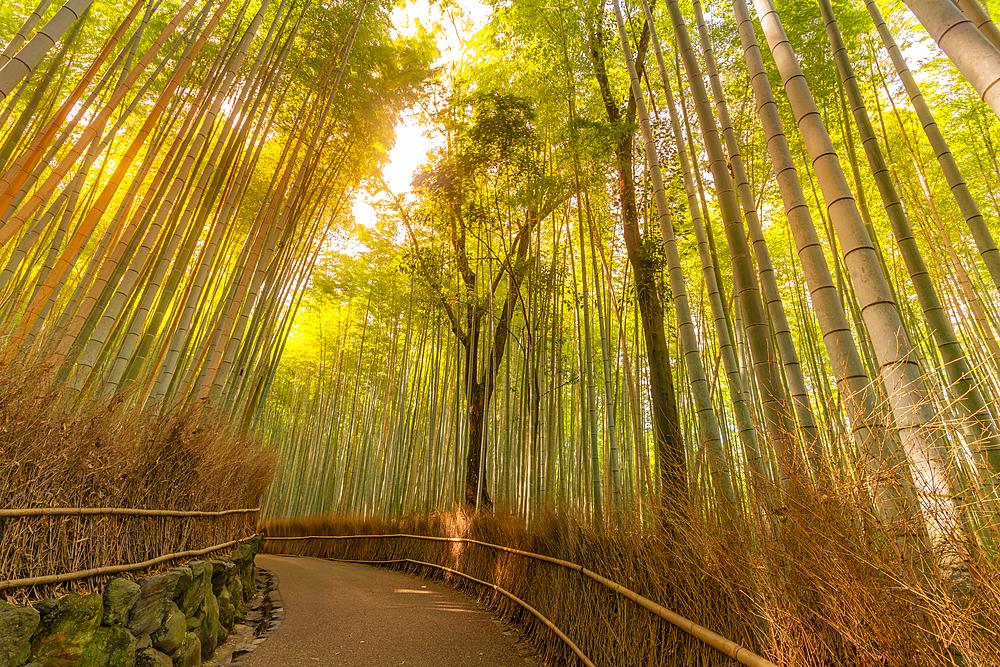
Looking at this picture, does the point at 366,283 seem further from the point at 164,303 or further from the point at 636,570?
the point at 636,570

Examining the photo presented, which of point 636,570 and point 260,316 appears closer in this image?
point 636,570

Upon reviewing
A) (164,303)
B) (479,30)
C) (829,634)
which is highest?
(479,30)

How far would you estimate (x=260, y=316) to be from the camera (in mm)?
4422

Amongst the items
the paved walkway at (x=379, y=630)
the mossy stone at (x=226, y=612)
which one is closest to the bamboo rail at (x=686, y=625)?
the paved walkway at (x=379, y=630)

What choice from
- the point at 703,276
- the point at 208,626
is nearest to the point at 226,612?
the point at 208,626

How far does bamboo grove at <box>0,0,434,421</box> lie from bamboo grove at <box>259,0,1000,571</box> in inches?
64.2

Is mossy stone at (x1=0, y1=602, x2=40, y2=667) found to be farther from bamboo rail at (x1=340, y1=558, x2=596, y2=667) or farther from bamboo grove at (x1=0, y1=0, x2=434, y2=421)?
bamboo rail at (x1=340, y1=558, x2=596, y2=667)

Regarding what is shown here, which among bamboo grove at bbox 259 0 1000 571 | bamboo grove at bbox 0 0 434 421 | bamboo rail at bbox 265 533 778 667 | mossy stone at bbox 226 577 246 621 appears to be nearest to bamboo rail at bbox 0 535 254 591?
bamboo grove at bbox 0 0 434 421

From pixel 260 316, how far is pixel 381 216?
324 cm

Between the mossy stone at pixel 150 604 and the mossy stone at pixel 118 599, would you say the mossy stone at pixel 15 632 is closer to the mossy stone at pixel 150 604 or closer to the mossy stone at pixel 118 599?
the mossy stone at pixel 118 599

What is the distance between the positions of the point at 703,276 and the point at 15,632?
161 inches

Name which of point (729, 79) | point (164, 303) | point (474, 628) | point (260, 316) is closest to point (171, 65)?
point (260, 316)

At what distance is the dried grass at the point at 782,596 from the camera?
Answer: 0.82m

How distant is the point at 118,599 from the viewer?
191 centimetres
